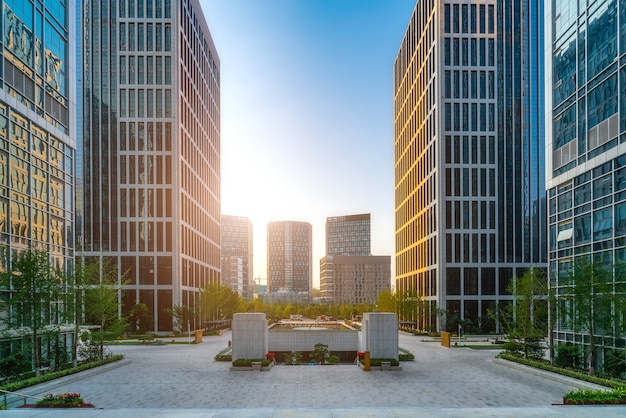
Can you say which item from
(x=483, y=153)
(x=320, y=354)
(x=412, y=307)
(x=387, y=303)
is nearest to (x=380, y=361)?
(x=320, y=354)

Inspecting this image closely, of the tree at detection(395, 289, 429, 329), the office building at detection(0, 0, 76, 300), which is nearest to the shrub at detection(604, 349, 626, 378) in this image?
the office building at detection(0, 0, 76, 300)

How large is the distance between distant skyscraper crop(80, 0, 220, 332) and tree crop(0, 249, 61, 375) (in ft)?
143

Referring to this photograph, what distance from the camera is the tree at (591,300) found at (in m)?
33.8

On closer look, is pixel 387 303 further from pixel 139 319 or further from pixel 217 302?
pixel 139 319

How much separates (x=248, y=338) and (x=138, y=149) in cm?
4813

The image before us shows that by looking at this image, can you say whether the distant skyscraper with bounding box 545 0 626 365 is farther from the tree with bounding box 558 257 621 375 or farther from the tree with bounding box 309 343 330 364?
the tree with bounding box 309 343 330 364

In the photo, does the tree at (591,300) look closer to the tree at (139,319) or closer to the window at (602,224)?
the window at (602,224)

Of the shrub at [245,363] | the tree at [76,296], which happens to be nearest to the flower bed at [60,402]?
the tree at [76,296]

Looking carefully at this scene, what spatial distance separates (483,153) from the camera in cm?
8581

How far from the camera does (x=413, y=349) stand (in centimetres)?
5709

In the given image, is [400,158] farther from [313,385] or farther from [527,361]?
[313,385]

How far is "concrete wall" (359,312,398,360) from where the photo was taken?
138 feet

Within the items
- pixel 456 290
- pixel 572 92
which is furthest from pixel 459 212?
pixel 572 92

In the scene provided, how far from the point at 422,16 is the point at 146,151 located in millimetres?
51495
